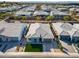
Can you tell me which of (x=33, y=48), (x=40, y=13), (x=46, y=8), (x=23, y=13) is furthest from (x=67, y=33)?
(x=46, y=8)

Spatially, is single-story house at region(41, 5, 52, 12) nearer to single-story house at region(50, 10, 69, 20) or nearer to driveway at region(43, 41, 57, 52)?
single-story house at region(50, 10, 69, 20)

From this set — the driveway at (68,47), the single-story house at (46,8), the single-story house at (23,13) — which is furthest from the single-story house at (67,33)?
the single-story house at (46,8)

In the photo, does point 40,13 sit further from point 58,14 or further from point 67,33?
point 67,33

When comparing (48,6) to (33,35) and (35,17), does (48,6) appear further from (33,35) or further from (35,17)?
(33,35)

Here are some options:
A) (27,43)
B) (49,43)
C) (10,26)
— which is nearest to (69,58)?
(49,43)

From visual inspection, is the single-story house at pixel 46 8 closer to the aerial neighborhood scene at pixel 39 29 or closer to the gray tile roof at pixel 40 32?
the aerial neighborhood scene at pixel 39 29

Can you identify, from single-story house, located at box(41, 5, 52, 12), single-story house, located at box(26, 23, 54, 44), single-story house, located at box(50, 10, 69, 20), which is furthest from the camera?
single-story house, located at box(41, 5, 52, 12)

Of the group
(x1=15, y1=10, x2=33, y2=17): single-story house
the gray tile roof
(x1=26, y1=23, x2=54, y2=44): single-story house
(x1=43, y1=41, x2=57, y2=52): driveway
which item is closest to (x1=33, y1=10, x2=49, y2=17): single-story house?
(x1=15, y1=10, x2=33, y2=17): single-story house
